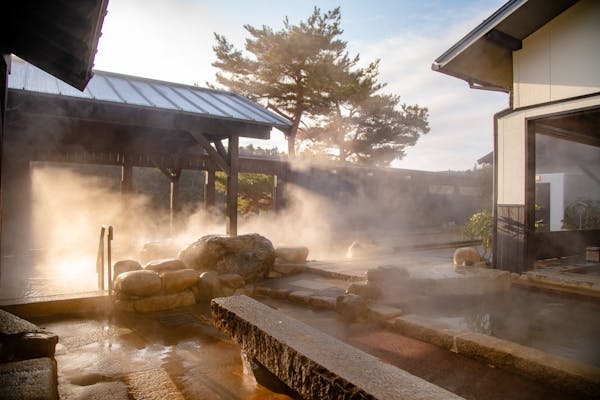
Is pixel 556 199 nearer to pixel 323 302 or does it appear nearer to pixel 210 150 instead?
pixel 323 302

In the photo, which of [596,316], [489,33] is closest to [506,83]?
[489,33]

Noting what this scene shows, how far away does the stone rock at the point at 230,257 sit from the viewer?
6516 millimetres

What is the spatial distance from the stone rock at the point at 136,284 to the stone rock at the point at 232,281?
3.35 feet

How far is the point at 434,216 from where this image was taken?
65.6 feet

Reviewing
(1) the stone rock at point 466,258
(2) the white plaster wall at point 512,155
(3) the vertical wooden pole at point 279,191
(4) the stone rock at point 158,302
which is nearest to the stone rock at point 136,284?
(4) the stone rock at point 158,302

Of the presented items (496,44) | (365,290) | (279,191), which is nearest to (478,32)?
(496,44)

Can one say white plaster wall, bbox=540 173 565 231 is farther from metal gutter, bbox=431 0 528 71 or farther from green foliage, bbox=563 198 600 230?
metal gutter, bbox=431 0 528 71

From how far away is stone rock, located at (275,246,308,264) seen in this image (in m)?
7.91

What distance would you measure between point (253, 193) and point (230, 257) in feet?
33.1

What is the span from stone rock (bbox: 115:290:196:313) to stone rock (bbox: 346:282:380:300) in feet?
8.44

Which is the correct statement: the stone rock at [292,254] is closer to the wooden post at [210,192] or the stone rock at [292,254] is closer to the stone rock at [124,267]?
the stone rock at [124,267]

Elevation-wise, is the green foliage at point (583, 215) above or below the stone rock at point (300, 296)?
above

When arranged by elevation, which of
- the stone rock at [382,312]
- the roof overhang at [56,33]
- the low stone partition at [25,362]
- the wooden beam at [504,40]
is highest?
the wooden beam at [504,40]

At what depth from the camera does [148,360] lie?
11.5 ft
